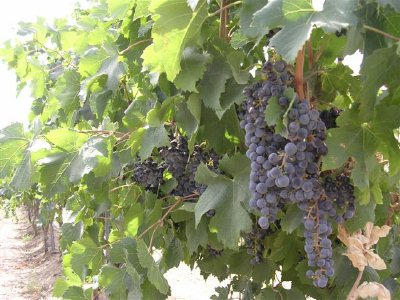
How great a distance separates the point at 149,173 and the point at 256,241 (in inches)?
23.7

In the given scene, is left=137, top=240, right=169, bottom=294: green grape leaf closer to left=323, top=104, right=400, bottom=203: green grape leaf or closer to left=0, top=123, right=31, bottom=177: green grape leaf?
left=0, top=123, right=31, bottom=177: green grape leaf

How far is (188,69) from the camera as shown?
4.77 feet

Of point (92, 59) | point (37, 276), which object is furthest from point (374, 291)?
point (37, 276)

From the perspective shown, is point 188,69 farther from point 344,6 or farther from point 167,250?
point 167,250

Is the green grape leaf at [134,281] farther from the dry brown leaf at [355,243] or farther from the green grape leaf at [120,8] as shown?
the green grape leaf at [120,8]

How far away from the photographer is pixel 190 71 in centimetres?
145

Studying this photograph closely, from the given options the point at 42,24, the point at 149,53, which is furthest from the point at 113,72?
the point at 42,24

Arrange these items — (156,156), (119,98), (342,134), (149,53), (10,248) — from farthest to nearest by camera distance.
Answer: (10,248) → (119,98) → (156,156) → (149,53) → (342,134)

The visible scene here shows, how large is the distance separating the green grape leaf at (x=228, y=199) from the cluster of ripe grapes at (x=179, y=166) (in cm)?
15

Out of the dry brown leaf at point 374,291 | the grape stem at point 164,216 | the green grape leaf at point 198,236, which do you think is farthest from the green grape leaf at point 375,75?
the grape stem at point 164,216

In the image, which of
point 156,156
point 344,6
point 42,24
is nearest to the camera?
point 344,6

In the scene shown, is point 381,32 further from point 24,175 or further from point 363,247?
point 24,175

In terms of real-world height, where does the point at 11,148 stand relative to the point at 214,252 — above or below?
above

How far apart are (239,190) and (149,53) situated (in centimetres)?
53
